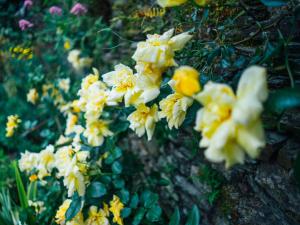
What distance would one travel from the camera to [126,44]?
2178mm

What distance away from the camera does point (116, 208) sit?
1447mm

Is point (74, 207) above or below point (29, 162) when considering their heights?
above

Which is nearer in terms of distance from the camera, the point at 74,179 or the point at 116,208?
the point at 74,179

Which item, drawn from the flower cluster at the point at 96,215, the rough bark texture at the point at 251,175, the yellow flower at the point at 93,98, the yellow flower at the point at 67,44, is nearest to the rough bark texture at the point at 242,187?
the rough bark texture at the point at 251,175

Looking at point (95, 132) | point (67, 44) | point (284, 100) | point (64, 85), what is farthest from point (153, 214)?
point (67, 44)

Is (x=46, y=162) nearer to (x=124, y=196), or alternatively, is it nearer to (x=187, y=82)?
(x=124, y=196)

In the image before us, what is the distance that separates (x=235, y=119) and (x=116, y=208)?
974 mm

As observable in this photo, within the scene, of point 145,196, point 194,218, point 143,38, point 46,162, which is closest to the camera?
point 194,218

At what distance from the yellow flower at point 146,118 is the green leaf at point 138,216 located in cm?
50

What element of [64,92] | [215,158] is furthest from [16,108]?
[215,158]

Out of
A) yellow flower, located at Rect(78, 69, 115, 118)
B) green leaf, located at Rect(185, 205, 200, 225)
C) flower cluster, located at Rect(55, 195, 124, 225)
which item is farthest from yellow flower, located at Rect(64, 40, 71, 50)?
green leaf, located at Rect(185, 205, 200, 225)

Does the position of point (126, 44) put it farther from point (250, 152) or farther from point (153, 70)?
point (250, 152)

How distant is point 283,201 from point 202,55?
2.08ft

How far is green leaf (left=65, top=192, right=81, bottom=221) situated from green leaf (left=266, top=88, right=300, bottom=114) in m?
0.97
